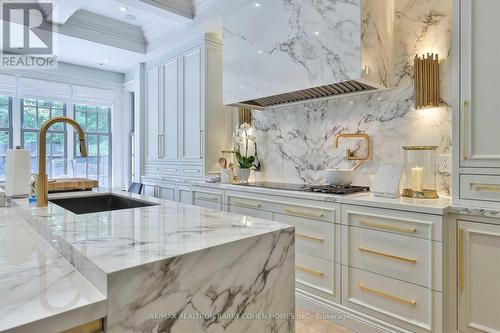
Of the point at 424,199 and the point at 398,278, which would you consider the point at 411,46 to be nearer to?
the point at 424,199

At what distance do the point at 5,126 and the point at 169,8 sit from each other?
317 centimetres

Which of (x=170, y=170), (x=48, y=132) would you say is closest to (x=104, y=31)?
(x=48, y=132)

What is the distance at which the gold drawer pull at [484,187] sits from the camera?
5.58 ft

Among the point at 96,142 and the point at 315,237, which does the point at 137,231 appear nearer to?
the point at 315,237

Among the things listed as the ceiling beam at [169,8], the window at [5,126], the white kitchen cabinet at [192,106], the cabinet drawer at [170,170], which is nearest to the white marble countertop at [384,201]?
the white kitchen cabinet at [192,106]

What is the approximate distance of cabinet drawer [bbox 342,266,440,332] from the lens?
73.0 inches

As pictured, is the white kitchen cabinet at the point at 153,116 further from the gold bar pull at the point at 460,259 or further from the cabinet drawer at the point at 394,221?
the gold bar pull at the point at 460,259

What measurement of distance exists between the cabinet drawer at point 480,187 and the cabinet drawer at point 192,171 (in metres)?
2.72

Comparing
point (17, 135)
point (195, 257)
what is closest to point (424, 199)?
point (195, 257)

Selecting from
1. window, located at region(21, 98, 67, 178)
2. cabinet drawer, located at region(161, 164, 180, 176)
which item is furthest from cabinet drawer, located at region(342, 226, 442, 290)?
window, located at region(21, 98, 67, 178)

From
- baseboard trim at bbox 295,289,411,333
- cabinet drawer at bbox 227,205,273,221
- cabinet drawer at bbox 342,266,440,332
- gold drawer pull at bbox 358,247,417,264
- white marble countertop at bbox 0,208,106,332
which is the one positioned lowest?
baseboard trim at bbox 295,289,411,333

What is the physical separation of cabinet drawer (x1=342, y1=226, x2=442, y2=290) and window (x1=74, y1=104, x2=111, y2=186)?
482cm

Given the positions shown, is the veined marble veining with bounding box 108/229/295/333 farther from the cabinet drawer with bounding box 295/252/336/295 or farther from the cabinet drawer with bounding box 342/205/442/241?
the cabinet drawer with bounding box 295/252/336/295

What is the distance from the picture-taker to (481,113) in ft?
5.74
